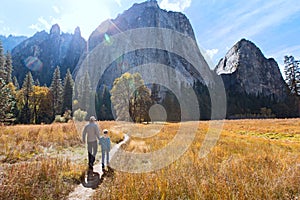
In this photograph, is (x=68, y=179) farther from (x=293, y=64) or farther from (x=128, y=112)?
(x=293, y=64)

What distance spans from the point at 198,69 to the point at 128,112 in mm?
93240

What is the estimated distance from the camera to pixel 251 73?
10662 cm

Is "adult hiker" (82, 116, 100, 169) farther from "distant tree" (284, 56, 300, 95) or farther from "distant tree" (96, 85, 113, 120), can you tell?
"distant tree" (284, 56, 300, 95)

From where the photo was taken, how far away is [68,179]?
571 centimetres

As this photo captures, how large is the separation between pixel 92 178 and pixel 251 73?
118183mm

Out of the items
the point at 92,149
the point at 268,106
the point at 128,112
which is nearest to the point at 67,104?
the point at 128,112

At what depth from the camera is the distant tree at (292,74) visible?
66681mm

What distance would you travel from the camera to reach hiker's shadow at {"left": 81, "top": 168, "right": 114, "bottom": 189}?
5676mm

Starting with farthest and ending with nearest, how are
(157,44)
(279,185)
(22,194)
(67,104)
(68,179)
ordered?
(157,44), (67,104), (68,179), (279,185), (22,194)

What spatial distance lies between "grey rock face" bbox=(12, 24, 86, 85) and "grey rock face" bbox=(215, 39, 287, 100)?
4001 inches

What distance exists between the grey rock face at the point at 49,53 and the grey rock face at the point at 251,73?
102 metres

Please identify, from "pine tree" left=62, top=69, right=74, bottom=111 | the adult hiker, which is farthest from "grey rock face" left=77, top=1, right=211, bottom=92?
the adult hiker

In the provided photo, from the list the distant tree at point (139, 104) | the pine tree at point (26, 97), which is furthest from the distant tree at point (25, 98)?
Result: the distant tree at point (139, 104)

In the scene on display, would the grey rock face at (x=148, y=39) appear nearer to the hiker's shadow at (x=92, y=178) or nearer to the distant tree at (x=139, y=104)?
the distant tree at (x=139, y=104)
